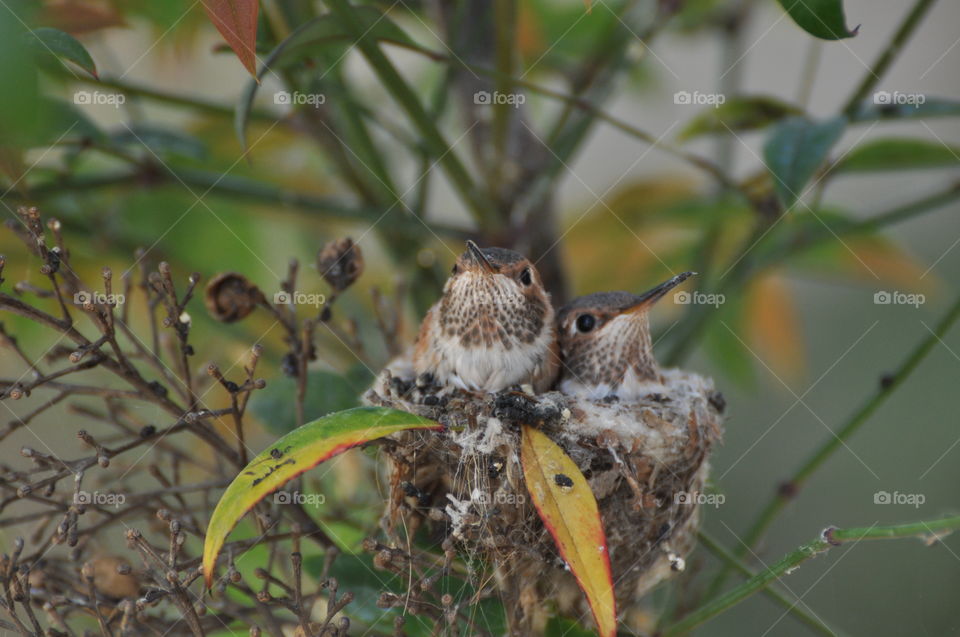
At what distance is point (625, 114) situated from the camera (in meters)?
4.04

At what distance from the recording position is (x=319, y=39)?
120 cm

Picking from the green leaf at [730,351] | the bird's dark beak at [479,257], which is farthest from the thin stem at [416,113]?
the green leaf at [730,351]

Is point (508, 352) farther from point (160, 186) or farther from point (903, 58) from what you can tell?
point (903, 58)

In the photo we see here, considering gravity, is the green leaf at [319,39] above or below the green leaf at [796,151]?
above

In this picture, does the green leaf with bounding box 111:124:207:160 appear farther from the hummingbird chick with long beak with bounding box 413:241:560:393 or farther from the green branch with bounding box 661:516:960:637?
the green branch with bounding box 661:516:960:637

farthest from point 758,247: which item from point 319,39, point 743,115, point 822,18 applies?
point 319,39

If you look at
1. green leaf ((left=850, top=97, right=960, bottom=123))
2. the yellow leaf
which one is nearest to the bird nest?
green leaf ((left=850, top=97, right=960, bottom=123))

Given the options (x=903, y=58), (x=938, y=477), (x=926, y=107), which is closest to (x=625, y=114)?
(x=903, y=58)

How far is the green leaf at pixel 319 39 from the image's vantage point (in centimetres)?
117

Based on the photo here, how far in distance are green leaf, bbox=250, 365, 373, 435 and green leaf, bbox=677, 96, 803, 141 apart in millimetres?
747

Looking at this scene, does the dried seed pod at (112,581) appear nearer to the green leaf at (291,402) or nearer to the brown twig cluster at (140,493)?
the brown twig cluster at (140,493)

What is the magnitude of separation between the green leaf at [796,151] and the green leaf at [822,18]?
22 centimetres

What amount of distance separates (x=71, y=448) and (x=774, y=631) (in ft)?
6.33

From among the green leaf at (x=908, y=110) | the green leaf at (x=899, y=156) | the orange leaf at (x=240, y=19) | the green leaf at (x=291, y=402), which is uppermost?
the orange leaf at (x=240, y=19)
